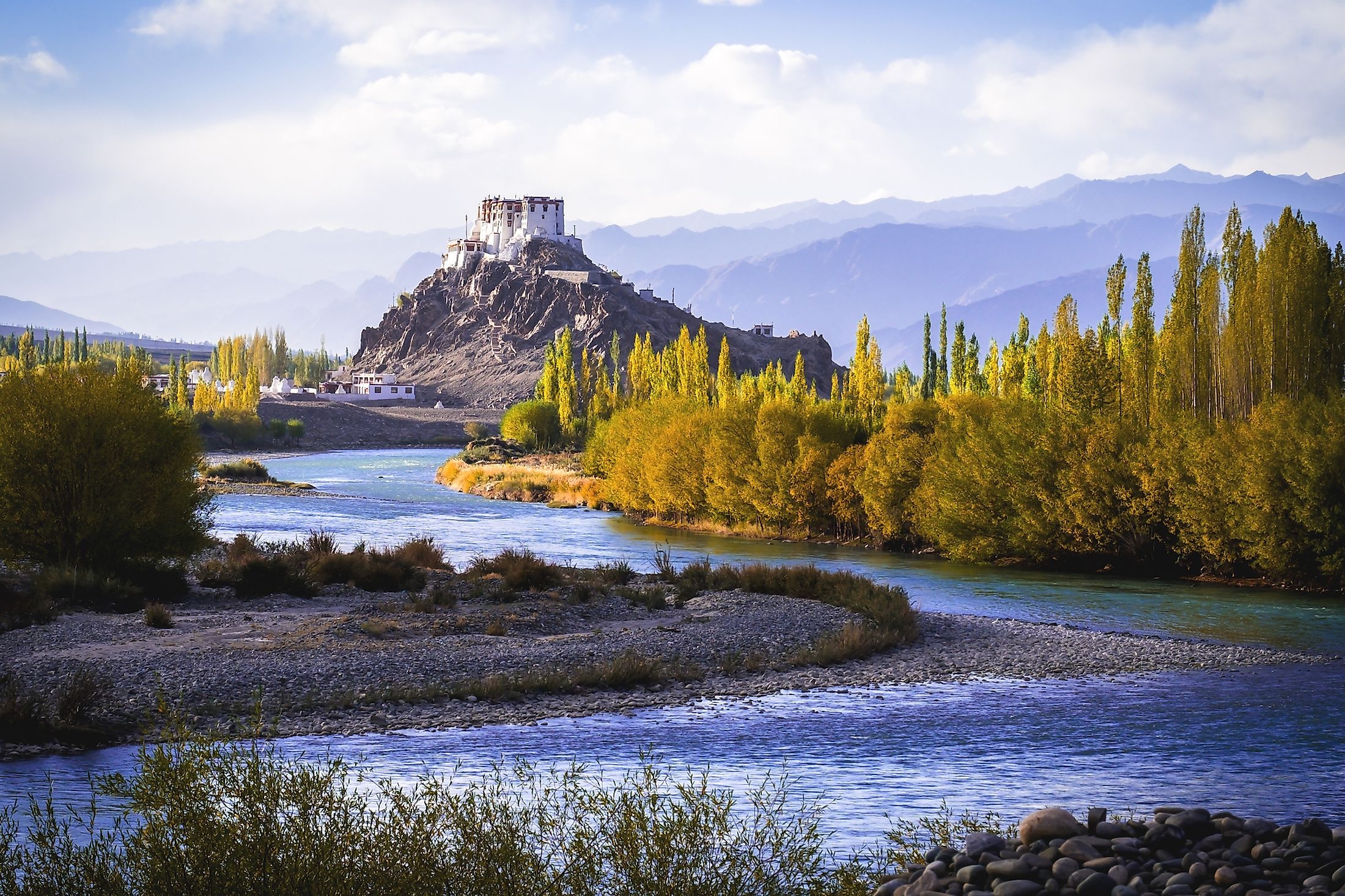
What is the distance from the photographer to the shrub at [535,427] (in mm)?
103688

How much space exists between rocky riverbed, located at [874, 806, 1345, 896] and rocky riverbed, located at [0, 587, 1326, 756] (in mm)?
10012

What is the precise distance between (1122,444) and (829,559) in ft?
36.6

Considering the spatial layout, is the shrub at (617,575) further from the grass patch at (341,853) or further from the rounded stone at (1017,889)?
the rounded stone at (1017,889)

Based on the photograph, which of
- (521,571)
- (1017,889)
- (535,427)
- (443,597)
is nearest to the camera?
(1017,889)

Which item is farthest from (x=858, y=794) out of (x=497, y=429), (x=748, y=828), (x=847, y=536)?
(x=497, y=429)

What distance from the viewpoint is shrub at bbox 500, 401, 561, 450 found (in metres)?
104

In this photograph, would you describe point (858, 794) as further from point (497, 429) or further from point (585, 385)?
point (497, 429)

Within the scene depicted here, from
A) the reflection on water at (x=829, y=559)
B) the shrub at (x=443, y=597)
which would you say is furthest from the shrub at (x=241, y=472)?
the shrub at (x=443, y=597)

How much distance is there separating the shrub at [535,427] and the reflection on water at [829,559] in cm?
2256

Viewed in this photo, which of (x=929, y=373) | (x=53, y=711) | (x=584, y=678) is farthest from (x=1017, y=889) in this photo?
(x=929, y=373)

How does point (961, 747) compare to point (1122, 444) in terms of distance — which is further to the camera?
point (1122, 444)

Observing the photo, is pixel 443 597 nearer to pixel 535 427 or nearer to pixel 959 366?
pixel 959 366

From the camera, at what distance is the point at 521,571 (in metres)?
31.5

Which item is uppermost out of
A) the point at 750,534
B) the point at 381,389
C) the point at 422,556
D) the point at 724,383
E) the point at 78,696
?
the point at 381,389
